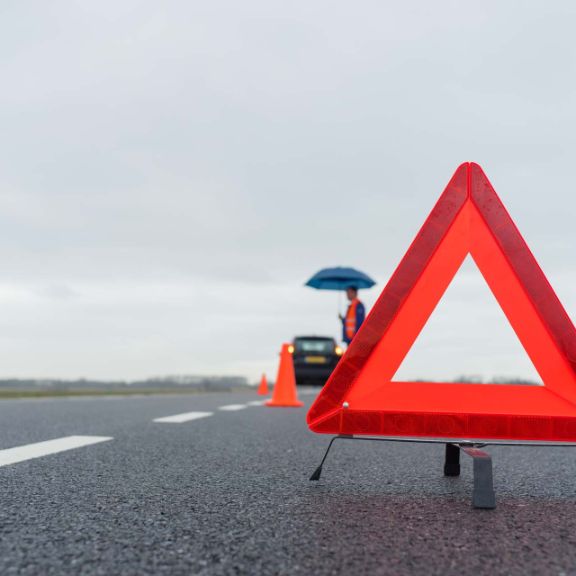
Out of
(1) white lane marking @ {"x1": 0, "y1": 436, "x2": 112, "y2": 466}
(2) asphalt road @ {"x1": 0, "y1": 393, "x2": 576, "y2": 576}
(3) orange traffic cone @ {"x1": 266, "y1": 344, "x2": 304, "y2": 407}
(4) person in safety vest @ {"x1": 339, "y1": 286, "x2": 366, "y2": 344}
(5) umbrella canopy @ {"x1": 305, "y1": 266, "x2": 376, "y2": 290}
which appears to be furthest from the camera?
(5) umbrella canopy @ {"x1": 305, "y1": 266, "x2": 376, "y2": 290}

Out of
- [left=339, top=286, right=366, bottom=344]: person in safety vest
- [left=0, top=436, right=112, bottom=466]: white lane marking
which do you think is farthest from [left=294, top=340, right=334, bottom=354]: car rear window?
[left=0, top=436, right=112, bottom=466]: white lane marking

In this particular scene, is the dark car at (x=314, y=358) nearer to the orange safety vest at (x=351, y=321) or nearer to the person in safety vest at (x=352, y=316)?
the person in safety vest at (x=352, y=316)

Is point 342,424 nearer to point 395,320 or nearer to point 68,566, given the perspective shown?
point 395,320

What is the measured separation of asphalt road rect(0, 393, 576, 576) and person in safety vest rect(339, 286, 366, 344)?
16.9 ft

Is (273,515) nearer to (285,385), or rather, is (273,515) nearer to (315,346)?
(285,385)

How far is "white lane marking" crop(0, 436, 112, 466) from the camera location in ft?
14.3

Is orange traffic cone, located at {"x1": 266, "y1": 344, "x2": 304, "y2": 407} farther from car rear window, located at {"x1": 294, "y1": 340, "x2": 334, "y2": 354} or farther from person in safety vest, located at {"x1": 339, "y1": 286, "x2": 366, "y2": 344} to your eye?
car rear window, located at {"x1": 294, "y1": 340, "x2": 334, "y2": 354}

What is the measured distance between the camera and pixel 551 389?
10.6 ft

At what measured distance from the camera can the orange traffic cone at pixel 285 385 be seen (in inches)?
504

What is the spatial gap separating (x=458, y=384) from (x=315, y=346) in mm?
17274

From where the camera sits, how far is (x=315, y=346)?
806 inches

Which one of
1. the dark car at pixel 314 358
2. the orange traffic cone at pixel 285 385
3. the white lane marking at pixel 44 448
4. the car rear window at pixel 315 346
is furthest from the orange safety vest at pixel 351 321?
the car rear window at pixel 315 346

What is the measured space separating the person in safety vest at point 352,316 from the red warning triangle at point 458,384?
662cm

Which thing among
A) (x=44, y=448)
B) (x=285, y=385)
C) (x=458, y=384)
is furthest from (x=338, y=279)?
(x=458, y=384)
